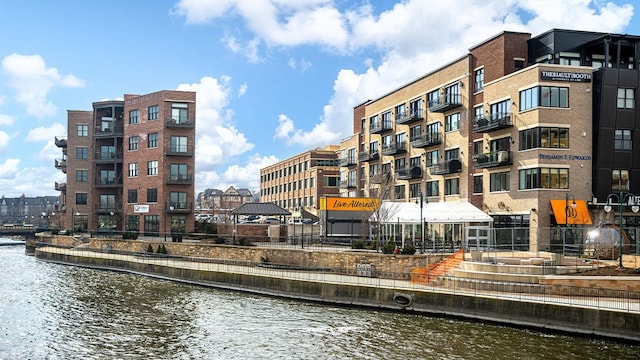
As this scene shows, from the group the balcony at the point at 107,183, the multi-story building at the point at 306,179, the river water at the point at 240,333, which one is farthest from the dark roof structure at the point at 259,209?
the balcony at the point at 107,183

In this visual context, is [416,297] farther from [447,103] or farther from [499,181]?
[447,103]

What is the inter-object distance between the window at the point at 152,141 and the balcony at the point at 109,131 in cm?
935

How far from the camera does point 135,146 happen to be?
72250 millimetres

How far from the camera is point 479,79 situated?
5350cm

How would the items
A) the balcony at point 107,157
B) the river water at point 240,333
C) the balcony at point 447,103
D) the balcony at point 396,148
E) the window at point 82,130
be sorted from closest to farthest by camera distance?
the river water at point 240,333, the balcony at point 447,103, the balcony at point 396,148, the balcony at point 107,157, the window at point 82,130

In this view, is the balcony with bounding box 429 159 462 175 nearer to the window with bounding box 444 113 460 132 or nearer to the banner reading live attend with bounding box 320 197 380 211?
the window with bounding box 444 113 460 132

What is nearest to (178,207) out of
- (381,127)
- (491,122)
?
(381,127)

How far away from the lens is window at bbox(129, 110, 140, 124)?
72.1 meters

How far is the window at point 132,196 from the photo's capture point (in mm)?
71688

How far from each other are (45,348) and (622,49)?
48772 millimetres

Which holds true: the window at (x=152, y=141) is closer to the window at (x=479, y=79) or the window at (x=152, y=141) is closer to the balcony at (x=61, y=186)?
the balcony at (x=61, y=186)

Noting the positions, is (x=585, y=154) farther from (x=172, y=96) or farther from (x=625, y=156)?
(x=172, y=96)

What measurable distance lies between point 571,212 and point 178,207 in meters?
42.1

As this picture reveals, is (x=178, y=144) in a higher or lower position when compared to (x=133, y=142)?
lower
